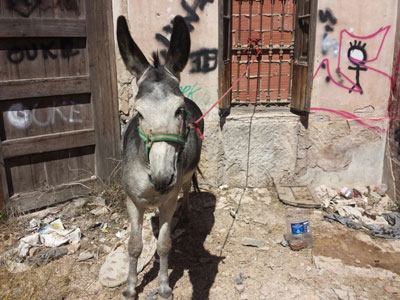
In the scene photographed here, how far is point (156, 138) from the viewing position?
6.82 ft

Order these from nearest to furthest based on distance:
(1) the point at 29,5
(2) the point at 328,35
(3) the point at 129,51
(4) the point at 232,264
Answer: (3) the point at 129,51, (4) the point at 232,264, (1) the point at 29,5, (2) the point at 328,35

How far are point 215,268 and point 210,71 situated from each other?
8.59 ft

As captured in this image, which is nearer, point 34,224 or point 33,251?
point 33,251

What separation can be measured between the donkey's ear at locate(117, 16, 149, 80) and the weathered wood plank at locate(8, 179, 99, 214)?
8.66 feet

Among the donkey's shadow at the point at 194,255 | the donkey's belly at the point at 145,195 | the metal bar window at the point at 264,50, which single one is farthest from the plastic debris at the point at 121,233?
the metal bar window at the point at 264,50

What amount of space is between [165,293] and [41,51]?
10.1 ft

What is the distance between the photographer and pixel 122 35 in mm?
2404

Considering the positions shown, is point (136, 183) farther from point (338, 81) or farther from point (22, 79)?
point (338, 81)

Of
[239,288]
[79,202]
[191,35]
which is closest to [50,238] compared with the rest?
[79,202]

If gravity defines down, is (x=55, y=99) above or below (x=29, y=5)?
below

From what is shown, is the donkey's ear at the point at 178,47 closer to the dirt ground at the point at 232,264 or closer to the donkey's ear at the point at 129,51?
the donkey's ear at the point at 129,51

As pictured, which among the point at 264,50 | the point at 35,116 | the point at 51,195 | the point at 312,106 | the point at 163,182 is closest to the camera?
the point at 163,182

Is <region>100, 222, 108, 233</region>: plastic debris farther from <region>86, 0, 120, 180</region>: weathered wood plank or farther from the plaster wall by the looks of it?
the plaster wall

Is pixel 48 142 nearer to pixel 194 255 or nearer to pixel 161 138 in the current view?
pixel 194 255
